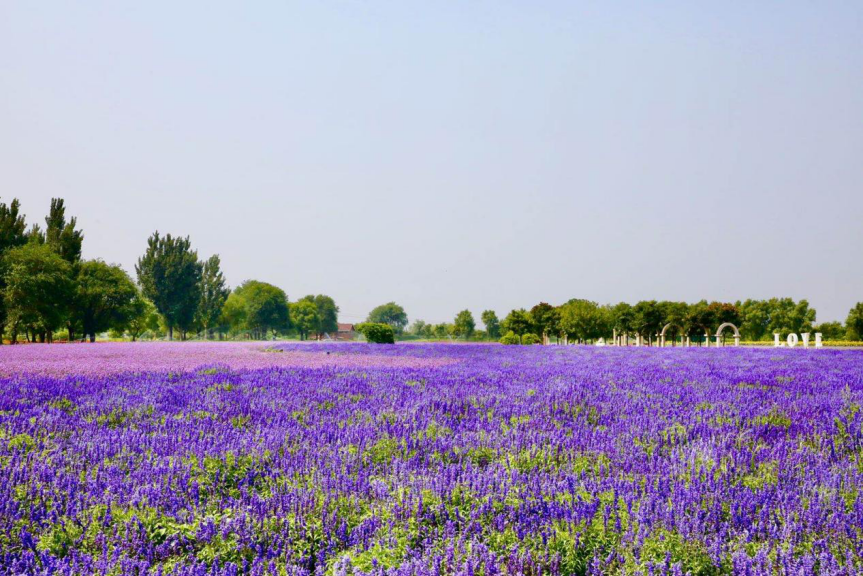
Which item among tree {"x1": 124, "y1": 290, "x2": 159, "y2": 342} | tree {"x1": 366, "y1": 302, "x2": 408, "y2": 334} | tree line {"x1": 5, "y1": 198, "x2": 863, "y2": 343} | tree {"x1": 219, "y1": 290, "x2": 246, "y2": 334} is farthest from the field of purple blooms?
tree {"x1": 366, "y1": 302, "x2": 408, "y2": 334}

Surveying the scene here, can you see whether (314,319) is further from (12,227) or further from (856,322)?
(856,322)

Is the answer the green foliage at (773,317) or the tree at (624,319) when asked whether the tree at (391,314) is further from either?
the tree at (624,319)

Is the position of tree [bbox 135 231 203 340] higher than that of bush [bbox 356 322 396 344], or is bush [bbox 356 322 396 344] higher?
tree [bbox 135 231 203 340]

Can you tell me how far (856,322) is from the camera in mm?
71875

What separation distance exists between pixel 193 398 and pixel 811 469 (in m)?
7.49

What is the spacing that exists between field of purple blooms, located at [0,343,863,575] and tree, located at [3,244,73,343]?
44.0m

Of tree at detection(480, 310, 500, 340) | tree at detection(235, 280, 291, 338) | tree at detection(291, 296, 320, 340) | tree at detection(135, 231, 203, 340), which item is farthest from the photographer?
tree at detection(291, 296, 320, 340)

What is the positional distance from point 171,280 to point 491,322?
60598 millimetres

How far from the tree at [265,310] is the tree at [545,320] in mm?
59705

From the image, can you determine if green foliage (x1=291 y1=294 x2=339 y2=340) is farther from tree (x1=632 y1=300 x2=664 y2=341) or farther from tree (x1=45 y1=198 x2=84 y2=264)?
tree (x1=632 y1=300 x2=664 y2=341)

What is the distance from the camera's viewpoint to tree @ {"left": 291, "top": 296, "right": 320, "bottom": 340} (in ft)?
413

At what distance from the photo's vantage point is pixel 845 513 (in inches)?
160

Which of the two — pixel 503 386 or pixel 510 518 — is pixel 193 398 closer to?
pixel 503 386

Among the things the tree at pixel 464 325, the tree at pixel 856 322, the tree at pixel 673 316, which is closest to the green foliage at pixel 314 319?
the tree at pixel 464 325
